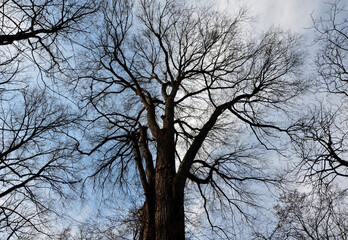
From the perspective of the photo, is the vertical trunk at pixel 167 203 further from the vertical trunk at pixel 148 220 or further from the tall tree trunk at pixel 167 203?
the vertical trunk at pixel 148 220

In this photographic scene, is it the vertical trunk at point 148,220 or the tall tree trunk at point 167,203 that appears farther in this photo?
the vertical trunk at point 148,220

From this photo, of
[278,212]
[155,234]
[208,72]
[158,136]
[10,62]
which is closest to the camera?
[155,234]

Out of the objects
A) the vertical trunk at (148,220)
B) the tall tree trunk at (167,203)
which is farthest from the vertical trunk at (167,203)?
the vertical trunk at (148,220)

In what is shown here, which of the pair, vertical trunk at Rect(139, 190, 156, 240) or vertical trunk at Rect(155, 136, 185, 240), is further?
vertical trunk at Rect(139, 190, 156, 240)

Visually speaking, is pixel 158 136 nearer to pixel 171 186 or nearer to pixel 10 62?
pixel 171 186

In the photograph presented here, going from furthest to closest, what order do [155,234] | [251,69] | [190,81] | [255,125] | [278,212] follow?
[278,212]
[190,81]
[251,69]
[255,125]
[155,234]

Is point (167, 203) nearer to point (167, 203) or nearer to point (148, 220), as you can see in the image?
point (167, 203)

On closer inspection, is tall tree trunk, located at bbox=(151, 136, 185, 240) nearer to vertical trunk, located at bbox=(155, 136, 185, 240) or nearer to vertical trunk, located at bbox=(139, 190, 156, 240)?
vertical trunk, located at bbox=(155, 136, 185, 240)

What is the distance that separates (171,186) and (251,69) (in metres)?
3.71

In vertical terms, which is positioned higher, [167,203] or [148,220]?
[167,203]

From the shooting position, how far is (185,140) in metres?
6.03

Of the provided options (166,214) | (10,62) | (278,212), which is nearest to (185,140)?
(166,214)

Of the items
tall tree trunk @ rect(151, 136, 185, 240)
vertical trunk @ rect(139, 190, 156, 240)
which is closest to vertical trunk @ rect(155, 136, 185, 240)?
tall tree trunk @ rect(151, 136, 185, 240)

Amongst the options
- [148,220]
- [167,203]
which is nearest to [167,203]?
[167,203]
